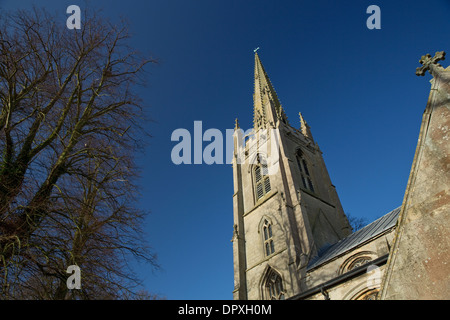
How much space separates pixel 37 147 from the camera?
704 cm

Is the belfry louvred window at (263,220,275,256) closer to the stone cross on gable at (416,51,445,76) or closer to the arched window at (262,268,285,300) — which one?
the arched window at (262,268,285,300)

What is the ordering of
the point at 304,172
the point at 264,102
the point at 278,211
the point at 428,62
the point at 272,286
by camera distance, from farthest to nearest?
the point at 264,102 → the point at 304,172 → the point at 278,211 → the point at 272,286 → the point at 428,62

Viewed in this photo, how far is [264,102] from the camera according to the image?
3641cm

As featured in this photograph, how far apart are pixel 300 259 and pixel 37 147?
1551 cm

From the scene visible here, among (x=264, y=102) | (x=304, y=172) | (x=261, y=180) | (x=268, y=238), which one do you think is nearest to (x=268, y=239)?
(x=268, y=238)

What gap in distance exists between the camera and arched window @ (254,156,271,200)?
25761mm

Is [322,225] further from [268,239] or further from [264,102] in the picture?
[264,102]

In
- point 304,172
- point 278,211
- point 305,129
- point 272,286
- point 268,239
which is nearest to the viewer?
point 272,286

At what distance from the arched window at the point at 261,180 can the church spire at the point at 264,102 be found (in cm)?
496

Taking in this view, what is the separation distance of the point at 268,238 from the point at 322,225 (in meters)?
4.02

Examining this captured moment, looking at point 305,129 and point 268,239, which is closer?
point 268,239

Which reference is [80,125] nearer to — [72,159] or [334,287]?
[72,159]

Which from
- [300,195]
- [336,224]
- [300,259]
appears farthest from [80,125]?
[336,224]
